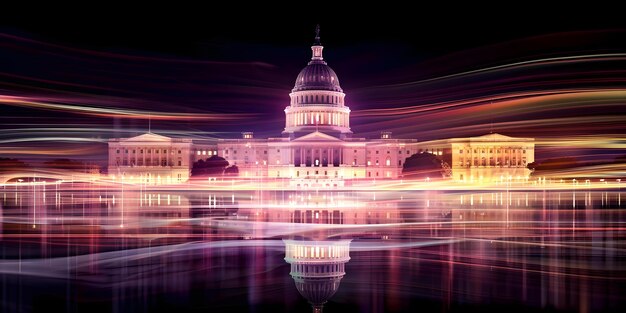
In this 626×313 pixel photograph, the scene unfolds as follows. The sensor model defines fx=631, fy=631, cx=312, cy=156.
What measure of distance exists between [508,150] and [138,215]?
269 feet

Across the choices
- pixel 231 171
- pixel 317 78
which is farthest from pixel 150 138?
pixel 317 78

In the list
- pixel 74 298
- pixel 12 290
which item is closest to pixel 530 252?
pixel 74 298

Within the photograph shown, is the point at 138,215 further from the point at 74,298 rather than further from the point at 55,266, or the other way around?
the point at 74,298

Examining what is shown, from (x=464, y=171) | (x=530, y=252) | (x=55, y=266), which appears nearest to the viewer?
(x=55, y=266)

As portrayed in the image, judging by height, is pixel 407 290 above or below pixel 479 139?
below

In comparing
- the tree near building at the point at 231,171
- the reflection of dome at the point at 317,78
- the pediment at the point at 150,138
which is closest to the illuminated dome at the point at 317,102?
the reflection of dome at the point at 317,78

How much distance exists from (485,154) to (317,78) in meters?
29.9

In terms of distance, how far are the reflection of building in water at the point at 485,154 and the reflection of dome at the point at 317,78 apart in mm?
17880

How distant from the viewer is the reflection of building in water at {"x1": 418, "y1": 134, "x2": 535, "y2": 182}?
99500 mm

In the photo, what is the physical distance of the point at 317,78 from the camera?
10456cm

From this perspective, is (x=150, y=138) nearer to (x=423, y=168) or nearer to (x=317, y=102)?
(x=317, y=102)

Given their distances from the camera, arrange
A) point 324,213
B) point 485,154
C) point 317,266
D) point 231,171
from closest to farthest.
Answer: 1. point 317,266
2. point 324,213
3. point 231,171
4. point 485,154

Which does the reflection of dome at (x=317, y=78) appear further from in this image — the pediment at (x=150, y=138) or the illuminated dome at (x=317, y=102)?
the pediment at (x=150, y=138)

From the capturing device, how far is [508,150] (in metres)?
102
